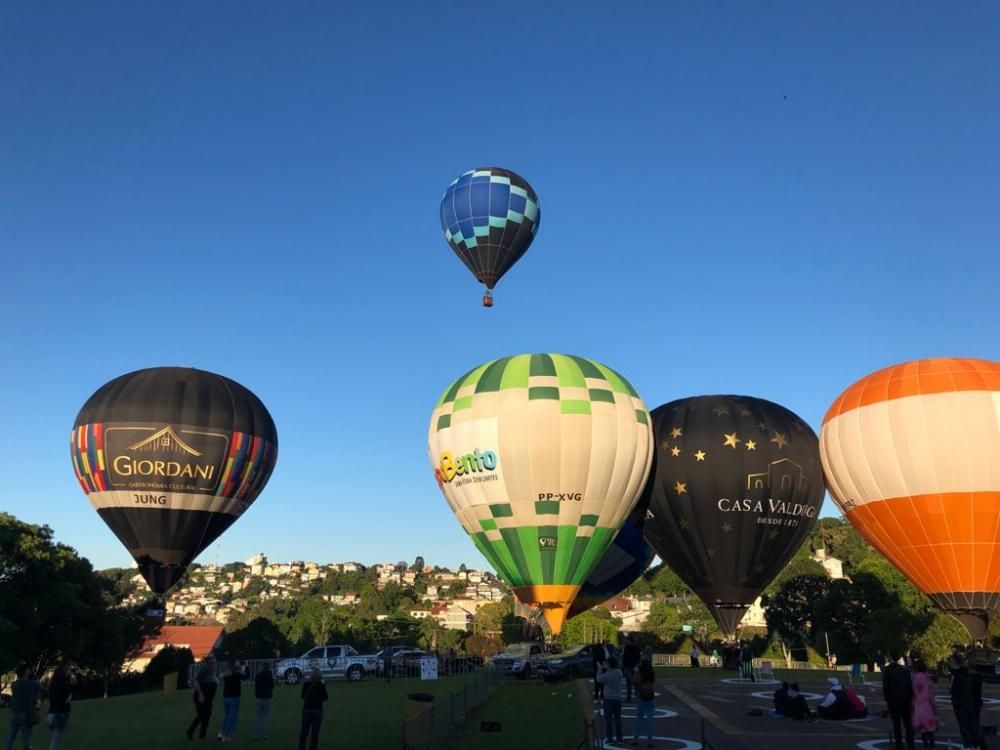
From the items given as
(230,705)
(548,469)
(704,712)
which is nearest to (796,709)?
(704,712)

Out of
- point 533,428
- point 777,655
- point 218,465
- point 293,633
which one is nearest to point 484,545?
point 533,428

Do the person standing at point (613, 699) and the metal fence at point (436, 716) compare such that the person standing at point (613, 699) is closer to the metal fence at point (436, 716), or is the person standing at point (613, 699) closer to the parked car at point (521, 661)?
the metal fence at point (436, 716)

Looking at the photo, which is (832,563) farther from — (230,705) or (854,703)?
(230,705)

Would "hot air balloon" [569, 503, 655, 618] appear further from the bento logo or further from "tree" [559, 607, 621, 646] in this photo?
"tree" [559, 607, 621, 646]

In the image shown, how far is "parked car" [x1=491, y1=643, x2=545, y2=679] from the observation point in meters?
35.0

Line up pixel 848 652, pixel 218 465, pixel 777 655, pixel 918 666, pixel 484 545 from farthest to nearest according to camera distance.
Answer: pixel 777 655, pixel 848 652, pixel 218 465, pixel 484 545, pixel 918 666

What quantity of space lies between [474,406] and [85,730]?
65.9ft

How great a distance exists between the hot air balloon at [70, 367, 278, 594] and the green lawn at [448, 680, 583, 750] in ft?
61.3

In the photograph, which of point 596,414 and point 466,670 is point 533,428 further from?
point 466,670

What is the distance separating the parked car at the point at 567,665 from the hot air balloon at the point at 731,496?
7261 millimetres

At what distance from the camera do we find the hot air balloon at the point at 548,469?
35.2 m

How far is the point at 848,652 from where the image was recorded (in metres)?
67.9

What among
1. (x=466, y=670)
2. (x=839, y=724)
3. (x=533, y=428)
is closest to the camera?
(x=839, y=724)

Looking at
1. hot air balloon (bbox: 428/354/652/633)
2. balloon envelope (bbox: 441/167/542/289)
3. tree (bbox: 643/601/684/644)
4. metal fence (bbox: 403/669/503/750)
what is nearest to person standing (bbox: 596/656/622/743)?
metal fence (bbox: 403/669/503/750)
